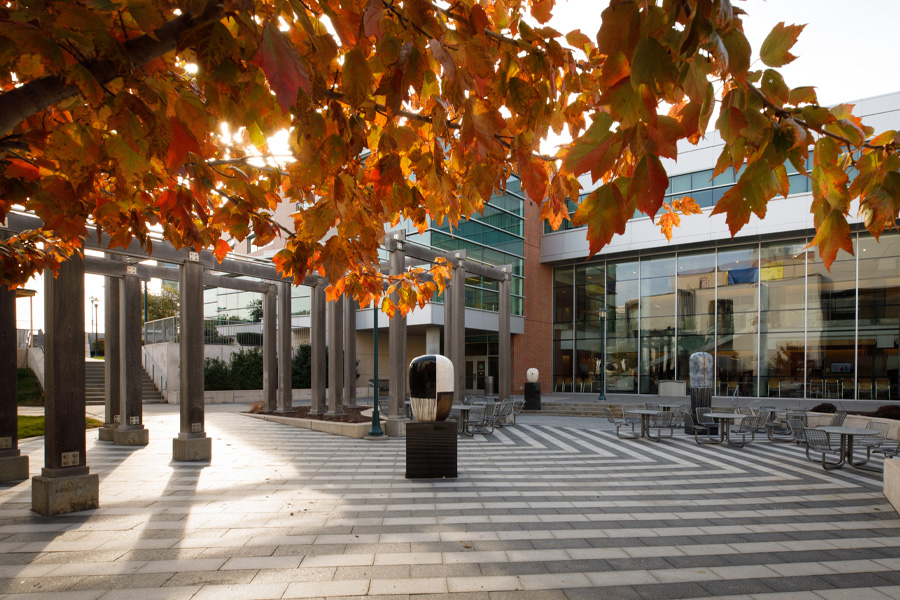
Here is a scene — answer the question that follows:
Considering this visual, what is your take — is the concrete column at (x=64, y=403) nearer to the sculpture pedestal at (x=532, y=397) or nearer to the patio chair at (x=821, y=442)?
the patio chair at (x=821, y=442)

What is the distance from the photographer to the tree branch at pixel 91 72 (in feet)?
6.74

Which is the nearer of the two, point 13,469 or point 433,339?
point 13,469

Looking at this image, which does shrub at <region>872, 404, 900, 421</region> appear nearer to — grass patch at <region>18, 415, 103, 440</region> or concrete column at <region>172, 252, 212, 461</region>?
concrete column at <region>172, 252, 212, 461</region>

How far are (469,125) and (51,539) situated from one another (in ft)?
21.5

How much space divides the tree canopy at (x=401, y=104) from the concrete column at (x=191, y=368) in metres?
7.16

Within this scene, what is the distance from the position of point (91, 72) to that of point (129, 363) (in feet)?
41.5

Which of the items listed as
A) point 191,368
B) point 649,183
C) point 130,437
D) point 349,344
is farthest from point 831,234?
point 349,344

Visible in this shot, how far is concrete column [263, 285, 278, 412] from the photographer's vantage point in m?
19.5

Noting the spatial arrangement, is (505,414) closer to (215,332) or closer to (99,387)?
(99,387)

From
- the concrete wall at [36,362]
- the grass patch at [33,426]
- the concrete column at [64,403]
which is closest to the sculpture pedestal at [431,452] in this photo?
the concrete column at [64,403]

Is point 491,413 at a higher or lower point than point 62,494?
lower

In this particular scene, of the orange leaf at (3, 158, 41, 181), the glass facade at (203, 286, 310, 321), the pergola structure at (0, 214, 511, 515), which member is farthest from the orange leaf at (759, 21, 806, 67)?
the glass facade at (203, 286, 310, 321)

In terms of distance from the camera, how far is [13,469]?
8789mm

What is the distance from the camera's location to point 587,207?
1.69 meters
